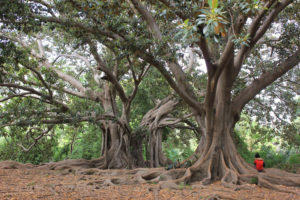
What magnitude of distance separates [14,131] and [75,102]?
2.05 meters

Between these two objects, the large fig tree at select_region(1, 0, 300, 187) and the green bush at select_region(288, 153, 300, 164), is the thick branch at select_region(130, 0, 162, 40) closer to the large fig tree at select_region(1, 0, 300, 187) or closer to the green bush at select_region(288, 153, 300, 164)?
the large fig tree at select_region(1, 0, 300, 187)

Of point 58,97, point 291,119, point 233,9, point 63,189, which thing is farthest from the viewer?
point 291,119

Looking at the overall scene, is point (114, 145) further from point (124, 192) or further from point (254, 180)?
point (254, 180)

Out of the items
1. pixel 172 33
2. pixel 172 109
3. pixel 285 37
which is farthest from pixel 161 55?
pixel 172 109

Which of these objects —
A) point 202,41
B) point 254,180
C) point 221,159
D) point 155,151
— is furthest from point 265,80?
point 155,151

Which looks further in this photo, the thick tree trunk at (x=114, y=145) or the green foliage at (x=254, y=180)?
the thick tree trunk at (x=114, y=145)

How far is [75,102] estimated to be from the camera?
891 cm

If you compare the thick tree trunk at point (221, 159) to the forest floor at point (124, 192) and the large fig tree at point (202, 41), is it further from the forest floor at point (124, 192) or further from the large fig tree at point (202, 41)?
the forest floor at point (124, 192)

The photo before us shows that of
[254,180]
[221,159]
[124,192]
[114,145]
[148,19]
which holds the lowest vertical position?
[124,192]

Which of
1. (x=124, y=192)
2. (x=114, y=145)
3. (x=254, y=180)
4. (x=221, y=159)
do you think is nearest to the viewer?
(x=124, y=192)

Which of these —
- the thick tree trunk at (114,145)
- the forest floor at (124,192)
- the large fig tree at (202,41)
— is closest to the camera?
the forest floor at (124,192)

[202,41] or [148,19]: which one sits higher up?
[148,19]

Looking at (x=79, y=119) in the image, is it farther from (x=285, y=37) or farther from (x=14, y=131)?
(x=285, y=37)

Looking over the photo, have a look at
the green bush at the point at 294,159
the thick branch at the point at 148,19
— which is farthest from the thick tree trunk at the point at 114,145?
the green bush at the point at 294,159
